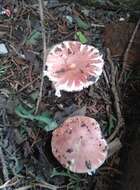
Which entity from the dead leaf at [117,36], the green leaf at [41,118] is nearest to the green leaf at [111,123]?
the green leaf at [41,118]

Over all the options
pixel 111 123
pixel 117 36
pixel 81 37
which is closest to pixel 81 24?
pixel 81 37

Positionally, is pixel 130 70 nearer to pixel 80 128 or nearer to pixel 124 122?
pixel 124 122

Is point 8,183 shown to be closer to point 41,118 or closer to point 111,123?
point 41,118

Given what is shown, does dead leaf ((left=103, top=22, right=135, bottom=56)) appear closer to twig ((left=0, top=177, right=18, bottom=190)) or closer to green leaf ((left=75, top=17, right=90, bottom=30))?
green leaf ((left=75, top=17, right=90, bottom=30))

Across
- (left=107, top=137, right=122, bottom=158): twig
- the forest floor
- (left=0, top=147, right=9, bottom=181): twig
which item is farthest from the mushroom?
(left=0, top=147, right=9, bottom=181): twig

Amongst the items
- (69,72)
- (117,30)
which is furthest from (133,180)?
(117,30)

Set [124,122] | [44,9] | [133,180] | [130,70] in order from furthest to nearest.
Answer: [44,9] < [130,70] < [124,122] < [133,180]
